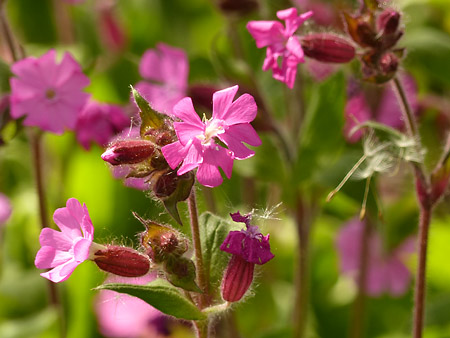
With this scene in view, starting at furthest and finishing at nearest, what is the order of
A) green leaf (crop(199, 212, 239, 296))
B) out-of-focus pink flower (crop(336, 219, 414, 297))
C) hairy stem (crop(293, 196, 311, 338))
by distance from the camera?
out-of-focus pink flower (crop(336, 219, 414, 297))
hairy stem (crop(293, 196, 311, 338))
green leaf (crop(199, 212, 239, 296))

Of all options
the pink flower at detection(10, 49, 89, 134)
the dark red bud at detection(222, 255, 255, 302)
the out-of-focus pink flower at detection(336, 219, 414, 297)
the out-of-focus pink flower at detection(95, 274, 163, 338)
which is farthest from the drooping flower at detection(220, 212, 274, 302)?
the out-of-focus pink flower at detection(336, 219, 414, 297)

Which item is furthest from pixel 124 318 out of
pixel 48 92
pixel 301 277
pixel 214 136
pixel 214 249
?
pixel 214 136

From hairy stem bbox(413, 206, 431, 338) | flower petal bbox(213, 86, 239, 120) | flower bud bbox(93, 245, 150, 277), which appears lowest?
hairy stem bbox(413, 206, 431, 338)

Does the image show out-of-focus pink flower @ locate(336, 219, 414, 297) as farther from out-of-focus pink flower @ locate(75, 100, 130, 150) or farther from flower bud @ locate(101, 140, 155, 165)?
flower bud @ locate(101, 140, 155, 165)

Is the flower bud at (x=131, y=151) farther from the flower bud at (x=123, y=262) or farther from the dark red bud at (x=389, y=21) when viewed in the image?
the dark red bud at (x=389, y=21)

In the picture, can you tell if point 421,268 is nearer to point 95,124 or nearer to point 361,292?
point 361,292

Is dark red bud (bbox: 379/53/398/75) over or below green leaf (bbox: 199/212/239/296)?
over
